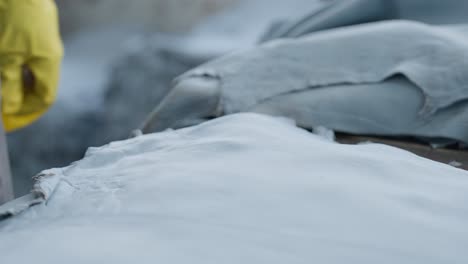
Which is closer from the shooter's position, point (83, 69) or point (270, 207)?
point (270, 207)

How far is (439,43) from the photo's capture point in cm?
109

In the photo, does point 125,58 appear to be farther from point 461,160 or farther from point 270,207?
point 270,207

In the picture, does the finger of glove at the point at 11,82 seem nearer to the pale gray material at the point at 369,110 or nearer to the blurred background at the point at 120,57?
the pale gray material at the point at 369,110

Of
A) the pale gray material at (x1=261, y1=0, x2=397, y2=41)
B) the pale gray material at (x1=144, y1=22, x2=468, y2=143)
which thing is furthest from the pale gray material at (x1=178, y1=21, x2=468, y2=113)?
the pale gray material at (x1=261, y1=0, x2=397, y2=41)

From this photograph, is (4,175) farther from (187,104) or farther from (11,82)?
(11,82)

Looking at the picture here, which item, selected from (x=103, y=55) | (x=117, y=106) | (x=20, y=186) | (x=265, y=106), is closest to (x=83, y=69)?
(x=103, y=55)

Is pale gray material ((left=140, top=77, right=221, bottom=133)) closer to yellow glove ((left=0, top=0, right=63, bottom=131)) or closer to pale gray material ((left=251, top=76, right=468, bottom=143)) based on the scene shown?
pale gray material ((left=251, top=76, right=468, bottom=143))

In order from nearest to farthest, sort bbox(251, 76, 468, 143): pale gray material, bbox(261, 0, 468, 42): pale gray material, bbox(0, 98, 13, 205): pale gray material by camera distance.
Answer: bbox(0, 98, 13, 205): pale gray material → bbox(251, 76, 468, 143): pale gray material → bbox(261, 0, 468, 42): pale gray material

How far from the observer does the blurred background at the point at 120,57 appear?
3037 mm

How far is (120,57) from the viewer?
3.31 meters

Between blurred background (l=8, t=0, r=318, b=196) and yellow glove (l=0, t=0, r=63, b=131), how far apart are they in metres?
1.32

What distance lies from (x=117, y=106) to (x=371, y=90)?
2168 millimetres

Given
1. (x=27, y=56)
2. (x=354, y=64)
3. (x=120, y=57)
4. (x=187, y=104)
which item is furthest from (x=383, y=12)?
(x=120, y=57)

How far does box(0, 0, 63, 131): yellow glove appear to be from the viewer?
149 centimetres
